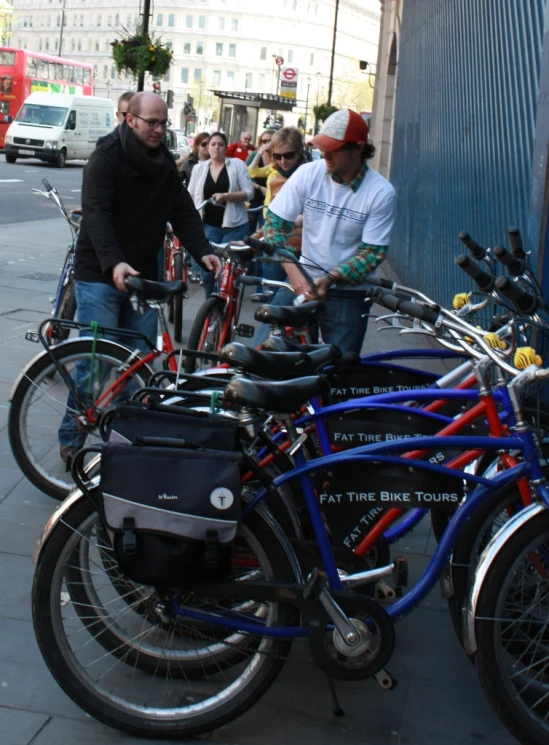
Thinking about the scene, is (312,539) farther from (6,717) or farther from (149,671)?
(6,717)

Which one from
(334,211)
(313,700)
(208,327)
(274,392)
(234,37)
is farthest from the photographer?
(234,37)

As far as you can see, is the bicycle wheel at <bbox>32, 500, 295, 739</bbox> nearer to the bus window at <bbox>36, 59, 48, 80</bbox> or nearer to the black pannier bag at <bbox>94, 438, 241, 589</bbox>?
the black pannier bag at <bbox>94, 438, 241, 589</bbox>

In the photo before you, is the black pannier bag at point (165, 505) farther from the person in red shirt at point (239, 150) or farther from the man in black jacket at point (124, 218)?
the person in red shirt at point (239, 150)

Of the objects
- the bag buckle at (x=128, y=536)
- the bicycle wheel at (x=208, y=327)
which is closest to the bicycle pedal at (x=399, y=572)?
the bag buckle at (x=128, y=536)

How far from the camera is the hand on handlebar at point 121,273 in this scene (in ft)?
15.9

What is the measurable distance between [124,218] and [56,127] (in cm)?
3586

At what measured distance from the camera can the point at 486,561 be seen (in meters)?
2.96

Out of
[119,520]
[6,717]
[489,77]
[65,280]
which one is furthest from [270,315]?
[489,77]

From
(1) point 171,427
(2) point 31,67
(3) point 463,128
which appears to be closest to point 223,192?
(3) point 463,128

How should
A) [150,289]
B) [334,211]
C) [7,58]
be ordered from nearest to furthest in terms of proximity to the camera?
1. [150,289]
2. [334,211]
3. [7,58]

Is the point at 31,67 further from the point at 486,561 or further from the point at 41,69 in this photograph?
the point at 486,561

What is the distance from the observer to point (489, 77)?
7984 millimetres

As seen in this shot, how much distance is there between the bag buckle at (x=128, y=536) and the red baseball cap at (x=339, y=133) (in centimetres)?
261

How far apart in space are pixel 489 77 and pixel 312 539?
567 cm
